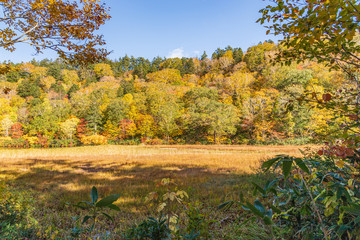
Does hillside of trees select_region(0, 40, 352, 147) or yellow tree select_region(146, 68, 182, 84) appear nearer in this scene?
hillside of trees select_region(0, 40, 352, 147)

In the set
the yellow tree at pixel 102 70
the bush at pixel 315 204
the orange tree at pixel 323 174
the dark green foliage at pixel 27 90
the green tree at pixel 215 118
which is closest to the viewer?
the bush at pixel 315 204

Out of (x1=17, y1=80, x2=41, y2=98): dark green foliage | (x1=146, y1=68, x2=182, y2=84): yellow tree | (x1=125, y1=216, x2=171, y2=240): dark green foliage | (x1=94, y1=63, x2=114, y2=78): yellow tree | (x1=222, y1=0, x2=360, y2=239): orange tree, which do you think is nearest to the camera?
(x1=222, y1=0, x2=360, y2=239): orange tree

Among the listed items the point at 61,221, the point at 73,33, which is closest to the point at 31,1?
the point at 73,33

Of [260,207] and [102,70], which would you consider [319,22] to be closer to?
[260,207]

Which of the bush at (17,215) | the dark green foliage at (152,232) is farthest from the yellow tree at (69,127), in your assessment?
the dark green foliage at (152,232)

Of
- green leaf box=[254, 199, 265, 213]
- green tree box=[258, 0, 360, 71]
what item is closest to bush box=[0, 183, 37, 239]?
green leaf box=[254, 199, 265, 213]

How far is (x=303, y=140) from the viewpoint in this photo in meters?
27.3

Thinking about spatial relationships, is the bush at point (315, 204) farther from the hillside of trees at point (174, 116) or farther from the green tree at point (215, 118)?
the green tree at point (215, 118)

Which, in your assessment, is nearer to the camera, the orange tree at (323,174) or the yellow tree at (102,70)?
the orange tree at (323,174)

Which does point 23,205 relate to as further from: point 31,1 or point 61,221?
point 31,1

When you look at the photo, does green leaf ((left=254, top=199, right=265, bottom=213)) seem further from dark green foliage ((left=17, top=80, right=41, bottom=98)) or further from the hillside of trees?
dark green foliage ((left=17, top=80, right=41, bottom=98))

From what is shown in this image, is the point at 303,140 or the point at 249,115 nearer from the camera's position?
the point at 303,140

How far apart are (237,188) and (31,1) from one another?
8031mm

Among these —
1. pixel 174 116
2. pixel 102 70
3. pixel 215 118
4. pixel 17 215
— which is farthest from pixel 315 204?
pixel 102 70
